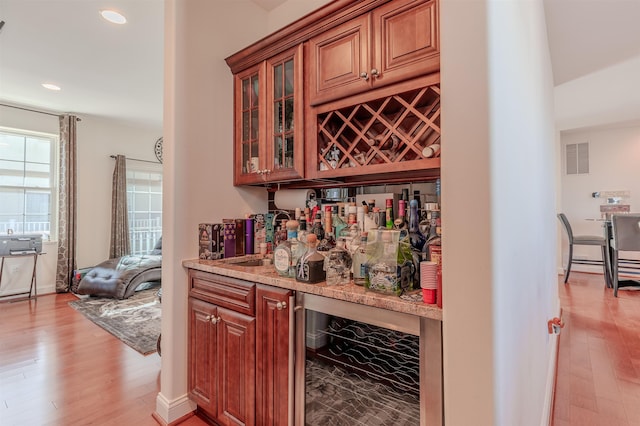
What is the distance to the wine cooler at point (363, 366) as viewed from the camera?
0.95 m

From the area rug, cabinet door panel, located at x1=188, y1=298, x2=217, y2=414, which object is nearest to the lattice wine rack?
cabinet door panel, located at x1=188, y1=298, x2=217, y2=414

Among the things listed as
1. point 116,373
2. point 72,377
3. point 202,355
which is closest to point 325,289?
point 202,355

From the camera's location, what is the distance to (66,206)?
469cm

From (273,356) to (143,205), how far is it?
5.43 meters

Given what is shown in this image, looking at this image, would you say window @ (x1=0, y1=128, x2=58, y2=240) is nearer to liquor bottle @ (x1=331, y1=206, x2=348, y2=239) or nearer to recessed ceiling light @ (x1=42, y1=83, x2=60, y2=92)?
recessed ceiling light @ (x1=42, y1=83, x2=60, y2=92)

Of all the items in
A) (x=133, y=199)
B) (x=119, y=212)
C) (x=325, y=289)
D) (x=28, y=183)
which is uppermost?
(x=28, y=183)

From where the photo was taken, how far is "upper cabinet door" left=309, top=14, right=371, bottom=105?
144cm

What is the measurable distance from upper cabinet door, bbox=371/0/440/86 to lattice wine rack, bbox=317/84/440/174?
3.5 inches

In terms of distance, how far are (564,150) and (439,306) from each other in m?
6.89

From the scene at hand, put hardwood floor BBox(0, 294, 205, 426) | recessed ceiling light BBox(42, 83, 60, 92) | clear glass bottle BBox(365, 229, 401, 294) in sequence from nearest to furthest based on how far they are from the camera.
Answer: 1. clear glass bottle BBox(365, 229, 401, 294)
2. hardwood floor BBox(0, 294, 205, 426)
3. recessed ceiling light BBox(42, 83, 60, 92)

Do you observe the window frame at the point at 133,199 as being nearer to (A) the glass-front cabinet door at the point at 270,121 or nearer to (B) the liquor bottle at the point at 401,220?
(A) the glass-front cabinet door at the point at 270,121

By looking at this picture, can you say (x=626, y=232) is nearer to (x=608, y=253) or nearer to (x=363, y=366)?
(x=608, y=253)

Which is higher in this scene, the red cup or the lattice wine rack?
the lattice wine rack

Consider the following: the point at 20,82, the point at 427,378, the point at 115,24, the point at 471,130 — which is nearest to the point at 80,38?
the point at 115,24
